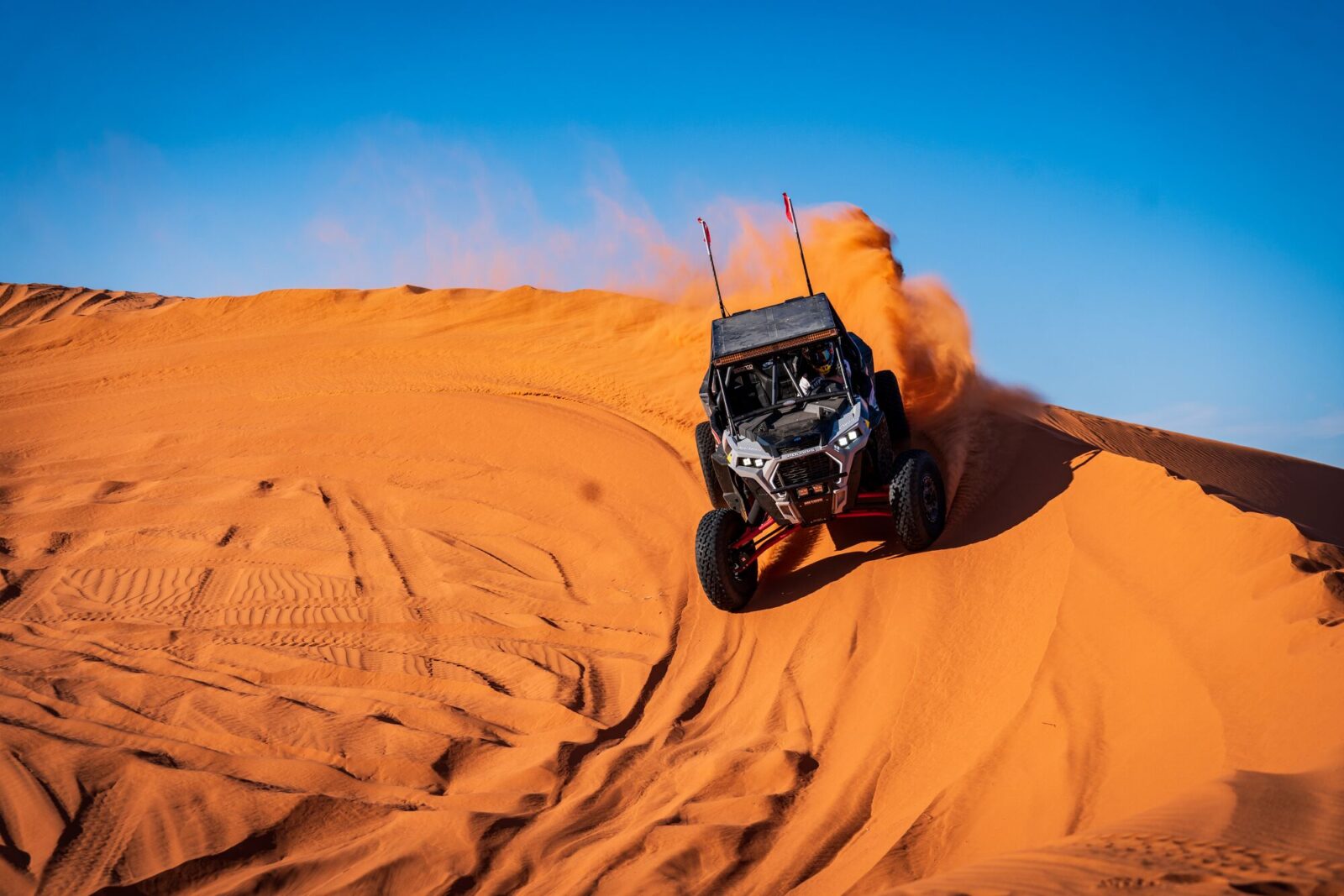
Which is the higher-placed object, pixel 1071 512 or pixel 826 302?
pixel 826 302

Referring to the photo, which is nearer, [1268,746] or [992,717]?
[1268,746]

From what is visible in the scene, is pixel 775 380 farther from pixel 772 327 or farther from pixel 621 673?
pixel 621 673

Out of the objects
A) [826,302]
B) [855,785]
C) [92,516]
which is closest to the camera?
[855,785]

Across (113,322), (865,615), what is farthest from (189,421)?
(865,615)

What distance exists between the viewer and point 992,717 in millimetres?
7105

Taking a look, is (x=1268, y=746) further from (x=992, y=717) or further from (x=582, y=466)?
(x=582, y=466)

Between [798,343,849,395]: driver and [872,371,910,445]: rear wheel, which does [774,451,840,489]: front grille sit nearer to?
[798,343,849,395]: driver

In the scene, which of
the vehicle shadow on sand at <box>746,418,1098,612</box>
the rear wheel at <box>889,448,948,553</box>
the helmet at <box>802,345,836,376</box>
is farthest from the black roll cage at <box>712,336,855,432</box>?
the vehicle shadow on sand at <box>746,418,1098,612</box>

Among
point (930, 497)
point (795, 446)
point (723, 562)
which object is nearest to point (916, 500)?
point (930, 497)

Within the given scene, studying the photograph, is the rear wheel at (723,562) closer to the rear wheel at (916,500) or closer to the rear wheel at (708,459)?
the rear wheel at (708,459)

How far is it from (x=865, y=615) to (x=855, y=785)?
250 cm

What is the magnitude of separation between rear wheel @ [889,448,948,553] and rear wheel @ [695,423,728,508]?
2.21 meters

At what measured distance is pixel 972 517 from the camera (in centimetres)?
1023

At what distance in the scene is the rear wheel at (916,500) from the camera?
9125mm
